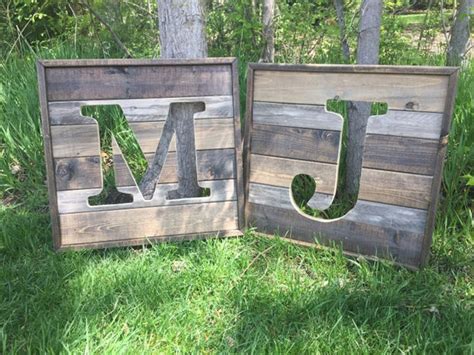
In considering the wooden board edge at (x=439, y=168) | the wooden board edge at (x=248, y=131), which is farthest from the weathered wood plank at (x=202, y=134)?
the wooden board edge at (x=439, y=168)

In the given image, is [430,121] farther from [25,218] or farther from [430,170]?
[25,218]

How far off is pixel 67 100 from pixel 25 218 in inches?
33.2

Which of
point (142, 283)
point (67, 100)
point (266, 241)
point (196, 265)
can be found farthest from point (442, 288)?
point (67, 100)

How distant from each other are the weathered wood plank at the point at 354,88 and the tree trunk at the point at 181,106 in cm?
43

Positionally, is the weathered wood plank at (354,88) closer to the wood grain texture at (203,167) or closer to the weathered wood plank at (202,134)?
the weathered wood plank at (202,134)

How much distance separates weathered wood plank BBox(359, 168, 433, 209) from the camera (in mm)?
2289

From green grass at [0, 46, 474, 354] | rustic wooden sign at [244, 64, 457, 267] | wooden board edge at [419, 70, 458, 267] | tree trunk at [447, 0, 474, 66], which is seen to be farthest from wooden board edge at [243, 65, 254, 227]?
tree trunk at [447, 0, 474, 66]

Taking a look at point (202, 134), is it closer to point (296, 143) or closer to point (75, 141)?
point (296, 143)

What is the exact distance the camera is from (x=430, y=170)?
2262 millimetres

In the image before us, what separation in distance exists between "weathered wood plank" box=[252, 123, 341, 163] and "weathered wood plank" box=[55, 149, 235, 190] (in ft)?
0.62

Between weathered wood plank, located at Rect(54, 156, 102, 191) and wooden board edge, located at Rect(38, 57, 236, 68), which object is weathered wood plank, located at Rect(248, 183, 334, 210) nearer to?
wooden board edge, located at Rect(38, 57, 236, 68)

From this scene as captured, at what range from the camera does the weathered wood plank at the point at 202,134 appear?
99.9 inches

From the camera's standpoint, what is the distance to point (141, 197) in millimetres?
2588

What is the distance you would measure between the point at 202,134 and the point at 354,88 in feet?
2.76
